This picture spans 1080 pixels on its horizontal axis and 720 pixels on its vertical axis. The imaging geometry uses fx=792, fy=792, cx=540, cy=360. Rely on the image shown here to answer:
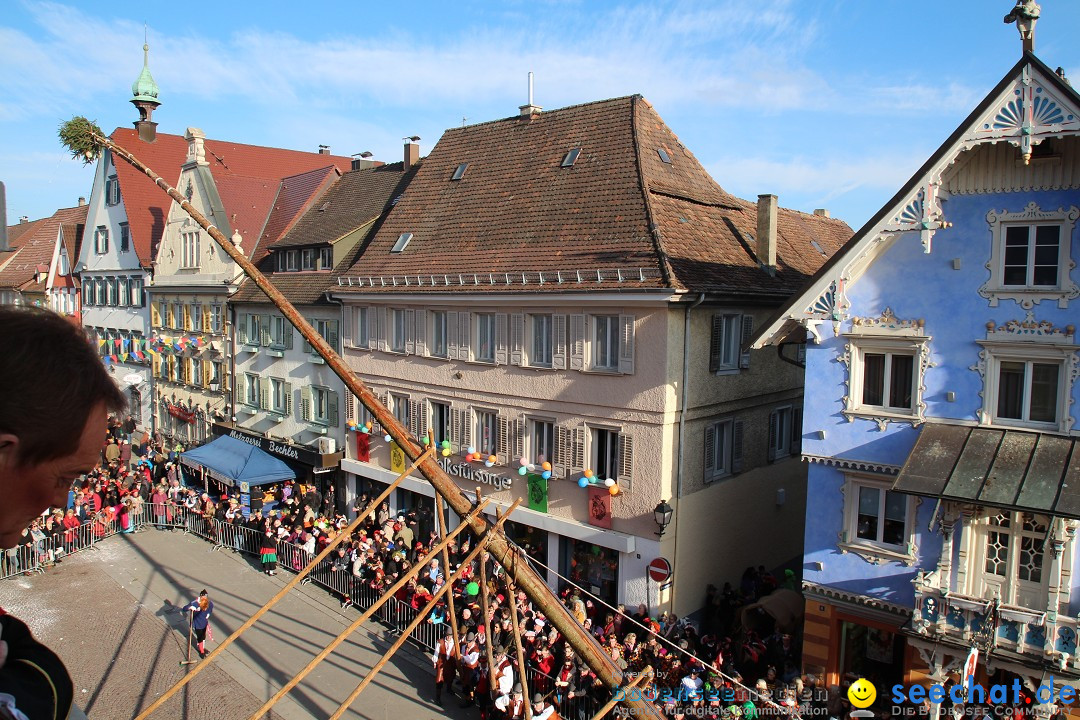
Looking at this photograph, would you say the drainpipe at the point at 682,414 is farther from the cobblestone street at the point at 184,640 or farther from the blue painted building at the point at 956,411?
the cobblestone street at the point at 184,640

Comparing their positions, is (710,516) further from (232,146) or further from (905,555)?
(232,146)

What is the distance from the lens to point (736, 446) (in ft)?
67.6

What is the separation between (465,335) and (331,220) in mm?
12000

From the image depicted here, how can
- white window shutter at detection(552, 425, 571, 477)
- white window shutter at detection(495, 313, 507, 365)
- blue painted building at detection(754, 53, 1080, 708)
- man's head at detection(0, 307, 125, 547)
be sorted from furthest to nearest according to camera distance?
white window shutter at detection(495, 313, 507, 365)
white window shutter at detection(552, 425, 571, 477)
blue painted building at detection(754, 53, 1080, 708)
man's head at detection(0, 307, 125, 547)

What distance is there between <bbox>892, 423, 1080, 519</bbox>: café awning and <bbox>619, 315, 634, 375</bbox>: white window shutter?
654 cm

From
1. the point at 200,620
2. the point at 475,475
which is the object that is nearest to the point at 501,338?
the point at 475,475

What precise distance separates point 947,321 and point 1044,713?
6.26 metres

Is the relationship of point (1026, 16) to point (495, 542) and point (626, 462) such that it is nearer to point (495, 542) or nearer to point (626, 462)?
point (626, 462)

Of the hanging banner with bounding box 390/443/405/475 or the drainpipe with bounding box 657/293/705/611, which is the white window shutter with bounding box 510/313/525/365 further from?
the hanging banner with bounding box 390/443/405/475

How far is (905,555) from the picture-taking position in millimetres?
13938

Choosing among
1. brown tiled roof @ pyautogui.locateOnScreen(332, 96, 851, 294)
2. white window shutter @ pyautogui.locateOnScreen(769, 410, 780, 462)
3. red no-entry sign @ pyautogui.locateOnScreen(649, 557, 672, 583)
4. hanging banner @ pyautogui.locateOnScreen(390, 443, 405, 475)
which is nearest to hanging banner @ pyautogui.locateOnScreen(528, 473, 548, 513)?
red no-entry sign @ pyautogui.locateOnScreen(649, 557, 672, 583)

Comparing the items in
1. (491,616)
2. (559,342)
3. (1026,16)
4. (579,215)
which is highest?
(1026,16)

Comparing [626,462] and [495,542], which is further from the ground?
[495,542]

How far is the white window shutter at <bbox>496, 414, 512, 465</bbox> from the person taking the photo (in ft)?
69.4
